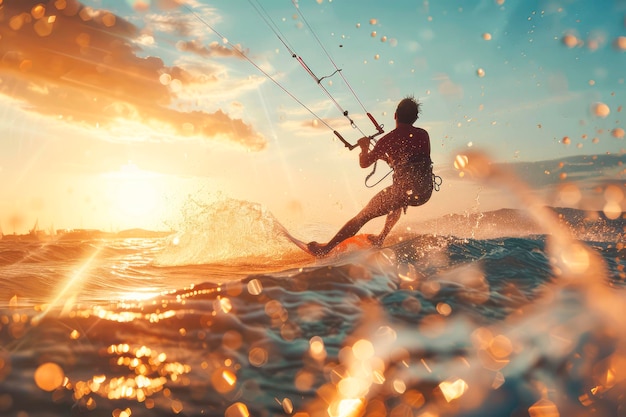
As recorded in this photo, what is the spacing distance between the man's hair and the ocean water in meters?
3.67

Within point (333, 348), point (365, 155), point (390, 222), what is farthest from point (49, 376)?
point (390, 222)

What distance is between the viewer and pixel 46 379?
3.12 metres

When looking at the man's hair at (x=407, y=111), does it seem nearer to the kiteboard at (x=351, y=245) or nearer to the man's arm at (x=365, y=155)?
the man's arm at (x=365, y=155)

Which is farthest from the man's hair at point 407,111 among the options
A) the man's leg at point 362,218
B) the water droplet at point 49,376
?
the water droplet at point 49,376

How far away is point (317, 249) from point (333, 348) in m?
6.41

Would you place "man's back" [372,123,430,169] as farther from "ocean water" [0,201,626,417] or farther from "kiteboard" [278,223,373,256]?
"ocean water" [0,201,626,417]

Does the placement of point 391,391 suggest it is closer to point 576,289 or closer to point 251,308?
point 251,308

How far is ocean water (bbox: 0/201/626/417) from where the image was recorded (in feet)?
9.91

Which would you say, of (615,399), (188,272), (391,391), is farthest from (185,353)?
(188,272)

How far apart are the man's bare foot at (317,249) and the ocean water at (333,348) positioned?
3356 millimetres

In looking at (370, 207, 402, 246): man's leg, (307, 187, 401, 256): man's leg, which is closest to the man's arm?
(307, 187, 401, 256): man's leg

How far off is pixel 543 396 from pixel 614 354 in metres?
1.34

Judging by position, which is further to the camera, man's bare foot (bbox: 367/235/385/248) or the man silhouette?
man's bare foot (bbox: 367/235/385/248)

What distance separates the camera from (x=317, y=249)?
1028 cm
